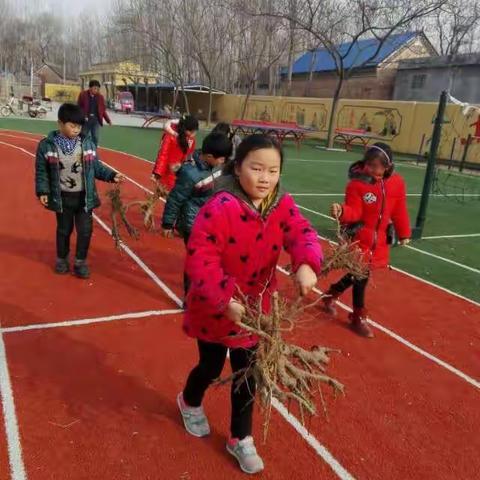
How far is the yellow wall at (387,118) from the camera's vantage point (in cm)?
2336

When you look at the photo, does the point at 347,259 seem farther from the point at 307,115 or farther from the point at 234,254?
the point at 307,115

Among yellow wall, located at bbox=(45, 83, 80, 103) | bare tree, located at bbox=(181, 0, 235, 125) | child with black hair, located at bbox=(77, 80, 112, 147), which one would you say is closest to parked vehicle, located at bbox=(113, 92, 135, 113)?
bare tree, located at bbox=(181, 0, 235, 125)

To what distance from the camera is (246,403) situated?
8.87ft

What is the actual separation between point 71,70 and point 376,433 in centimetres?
11002

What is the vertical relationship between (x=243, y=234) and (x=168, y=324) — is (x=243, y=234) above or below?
above

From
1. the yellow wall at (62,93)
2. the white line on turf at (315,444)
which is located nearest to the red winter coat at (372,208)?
the white line on turf at (315,444)

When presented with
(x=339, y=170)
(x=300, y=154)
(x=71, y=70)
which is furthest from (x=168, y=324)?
(x=71, y=70)

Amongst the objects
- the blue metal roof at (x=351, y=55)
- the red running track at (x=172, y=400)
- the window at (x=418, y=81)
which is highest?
the blue metal roof at (x=351, y=55)

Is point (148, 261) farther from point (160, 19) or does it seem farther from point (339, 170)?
point (160, 19)

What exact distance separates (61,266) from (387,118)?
83.7ft

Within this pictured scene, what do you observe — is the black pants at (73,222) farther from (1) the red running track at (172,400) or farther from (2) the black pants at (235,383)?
(2) the black pants at (235,383)

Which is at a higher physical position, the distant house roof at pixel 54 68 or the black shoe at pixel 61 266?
the distant house roof at pixel 54 68

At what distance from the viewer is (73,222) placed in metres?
5.47

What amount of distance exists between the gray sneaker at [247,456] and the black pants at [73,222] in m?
3.29
